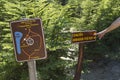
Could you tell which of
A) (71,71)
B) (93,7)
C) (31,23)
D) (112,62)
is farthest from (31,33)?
(112,62)

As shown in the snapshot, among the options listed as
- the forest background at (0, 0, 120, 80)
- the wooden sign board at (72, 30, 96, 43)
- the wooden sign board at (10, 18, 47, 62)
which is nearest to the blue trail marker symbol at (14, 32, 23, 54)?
the wooden sign board at (10, 18, 47, 62)

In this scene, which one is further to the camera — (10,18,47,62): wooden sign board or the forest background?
the forest background

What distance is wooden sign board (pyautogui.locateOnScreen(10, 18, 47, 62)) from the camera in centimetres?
304

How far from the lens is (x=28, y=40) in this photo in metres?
3.05

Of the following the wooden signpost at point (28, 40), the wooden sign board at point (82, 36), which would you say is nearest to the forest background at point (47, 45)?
the wooden sign board at point (82, 36)

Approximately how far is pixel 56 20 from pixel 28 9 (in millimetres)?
441

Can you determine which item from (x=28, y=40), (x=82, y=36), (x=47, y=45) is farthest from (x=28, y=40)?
(x=47, y=45)

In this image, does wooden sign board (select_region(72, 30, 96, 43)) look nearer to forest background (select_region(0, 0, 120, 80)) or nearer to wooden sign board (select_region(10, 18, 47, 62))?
forest background (select_region(0, 0, 120, 80))

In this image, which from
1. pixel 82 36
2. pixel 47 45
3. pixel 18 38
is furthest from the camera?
pixel 47 45

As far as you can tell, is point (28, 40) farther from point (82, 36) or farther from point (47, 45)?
point (47, 45)

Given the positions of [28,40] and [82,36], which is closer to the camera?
[28,40]

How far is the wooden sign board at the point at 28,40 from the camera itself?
304cm

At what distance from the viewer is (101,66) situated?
21.5 ft

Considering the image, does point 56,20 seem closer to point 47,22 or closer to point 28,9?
point 47,22
